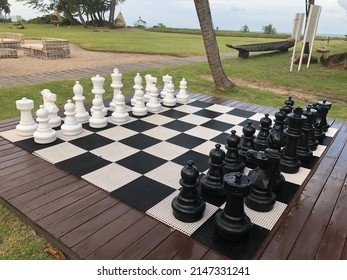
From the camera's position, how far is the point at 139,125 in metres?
2.82

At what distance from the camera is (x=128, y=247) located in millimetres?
1321

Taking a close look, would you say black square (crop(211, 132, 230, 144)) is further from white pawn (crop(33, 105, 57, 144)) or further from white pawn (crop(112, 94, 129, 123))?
white pawn (crop(33, 105, 57, 144))

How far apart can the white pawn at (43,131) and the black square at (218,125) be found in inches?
57.6

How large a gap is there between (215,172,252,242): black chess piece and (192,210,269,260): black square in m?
0.03

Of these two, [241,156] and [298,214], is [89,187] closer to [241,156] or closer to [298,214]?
[241,156]

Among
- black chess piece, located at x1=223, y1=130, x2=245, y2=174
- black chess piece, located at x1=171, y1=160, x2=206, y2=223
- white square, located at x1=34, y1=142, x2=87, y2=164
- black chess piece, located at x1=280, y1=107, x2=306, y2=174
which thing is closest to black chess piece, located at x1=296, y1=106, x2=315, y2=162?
black chess piece, located at x1=280, y1=107, x2=306, y2=174

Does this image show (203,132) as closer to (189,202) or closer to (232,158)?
(232,158)

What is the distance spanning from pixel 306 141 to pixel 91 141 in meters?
1.78

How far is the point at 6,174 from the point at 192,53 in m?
8.76

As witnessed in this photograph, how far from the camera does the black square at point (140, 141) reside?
2.38 meters

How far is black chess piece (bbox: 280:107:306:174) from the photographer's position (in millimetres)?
1979

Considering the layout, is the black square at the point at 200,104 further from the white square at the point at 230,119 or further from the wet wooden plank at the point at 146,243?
the wet wooden plank at the point at 146,243

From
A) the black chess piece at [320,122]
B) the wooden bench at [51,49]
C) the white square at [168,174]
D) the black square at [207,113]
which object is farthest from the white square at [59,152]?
the wooden bench at [51,49]

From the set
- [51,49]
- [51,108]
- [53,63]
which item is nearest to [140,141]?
[51,108]
